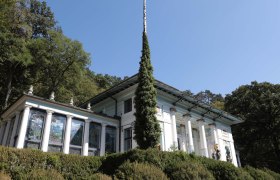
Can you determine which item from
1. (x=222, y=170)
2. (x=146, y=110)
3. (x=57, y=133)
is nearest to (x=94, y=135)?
(x=57, y=133)

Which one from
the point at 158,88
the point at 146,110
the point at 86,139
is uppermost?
the point at 158,88

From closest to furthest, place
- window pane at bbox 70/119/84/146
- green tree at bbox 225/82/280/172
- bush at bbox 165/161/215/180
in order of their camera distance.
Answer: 1. bush at bbox 165/161/215/180
2. window pane at bbox 70/119/84/146
3. green tree at bbox 225/82/280/172

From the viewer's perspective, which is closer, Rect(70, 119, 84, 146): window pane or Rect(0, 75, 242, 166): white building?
Rect(0, 75, 242, 166): white building

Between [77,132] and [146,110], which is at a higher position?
[146,110]

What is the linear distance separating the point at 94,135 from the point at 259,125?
31185 millimetres

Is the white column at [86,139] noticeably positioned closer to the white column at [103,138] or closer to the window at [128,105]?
the white column at [103,138]

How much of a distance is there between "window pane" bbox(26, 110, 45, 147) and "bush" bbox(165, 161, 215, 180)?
36.6 ft

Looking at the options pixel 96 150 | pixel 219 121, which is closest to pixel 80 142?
pixel 96 150

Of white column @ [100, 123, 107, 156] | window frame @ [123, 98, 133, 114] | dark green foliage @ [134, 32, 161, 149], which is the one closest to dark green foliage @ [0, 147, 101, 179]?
dark green foliage @ [134, 32, 161, 149]

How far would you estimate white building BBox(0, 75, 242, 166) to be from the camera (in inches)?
770

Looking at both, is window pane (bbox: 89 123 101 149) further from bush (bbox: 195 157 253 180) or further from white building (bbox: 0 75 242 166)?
bush (bbox: 195 157 253 180)

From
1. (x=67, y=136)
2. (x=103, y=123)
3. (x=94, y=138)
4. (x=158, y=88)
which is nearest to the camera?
(x=67, y=136)

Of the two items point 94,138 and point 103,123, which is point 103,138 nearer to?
point 94,138

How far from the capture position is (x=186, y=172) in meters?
12.1
